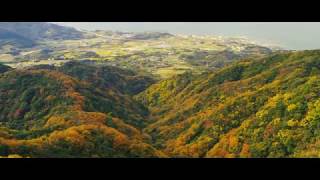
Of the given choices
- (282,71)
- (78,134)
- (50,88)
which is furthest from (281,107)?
(50,88)

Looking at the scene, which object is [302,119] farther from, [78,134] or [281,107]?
[78,134]

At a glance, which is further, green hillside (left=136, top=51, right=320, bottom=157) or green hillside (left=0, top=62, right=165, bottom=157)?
green hillside (left=136, top=51, right=320, bottom=157)

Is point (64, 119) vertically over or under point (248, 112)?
under

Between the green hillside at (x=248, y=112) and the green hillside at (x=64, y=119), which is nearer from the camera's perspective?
the green hillside at (x=64, y=119)

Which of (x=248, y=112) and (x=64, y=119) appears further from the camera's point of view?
(x=248, y=112)
